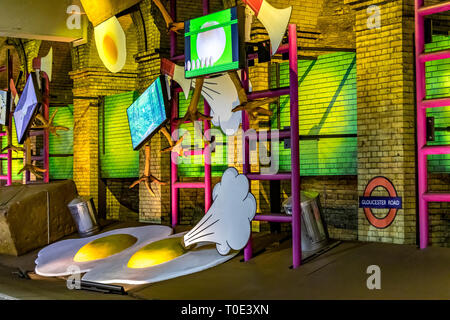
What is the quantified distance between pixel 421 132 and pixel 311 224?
192 centimetres

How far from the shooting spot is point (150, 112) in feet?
34.6

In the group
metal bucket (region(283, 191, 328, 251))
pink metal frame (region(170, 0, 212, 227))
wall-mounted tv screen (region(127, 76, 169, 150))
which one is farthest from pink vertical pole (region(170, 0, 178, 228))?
metal bucket (region(283, 191, 328, 251))

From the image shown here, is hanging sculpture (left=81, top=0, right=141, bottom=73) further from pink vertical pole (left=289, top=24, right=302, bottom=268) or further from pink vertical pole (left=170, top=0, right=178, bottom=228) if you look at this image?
pink vertical pole (left=289, top=24, right=302, bottom=268)

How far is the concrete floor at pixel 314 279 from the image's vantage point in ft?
21.8

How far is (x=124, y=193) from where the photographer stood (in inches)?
619

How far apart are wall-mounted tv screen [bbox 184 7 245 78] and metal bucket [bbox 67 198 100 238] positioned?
441 cm

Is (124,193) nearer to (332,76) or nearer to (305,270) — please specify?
(332,76)

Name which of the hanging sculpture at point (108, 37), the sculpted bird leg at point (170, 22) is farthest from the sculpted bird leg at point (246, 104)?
the hanging sculpture at point (108, 37)

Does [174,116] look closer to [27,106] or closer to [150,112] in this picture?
[150,112]

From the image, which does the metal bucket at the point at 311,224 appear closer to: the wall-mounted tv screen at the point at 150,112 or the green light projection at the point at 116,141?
the wall-mounted tv screen at the point at 150,112

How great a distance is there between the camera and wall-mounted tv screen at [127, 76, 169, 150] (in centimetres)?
1023

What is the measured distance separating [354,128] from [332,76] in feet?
3.18

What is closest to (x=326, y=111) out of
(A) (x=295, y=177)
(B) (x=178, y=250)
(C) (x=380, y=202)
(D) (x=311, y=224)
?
(C) (x=380, y=202)
